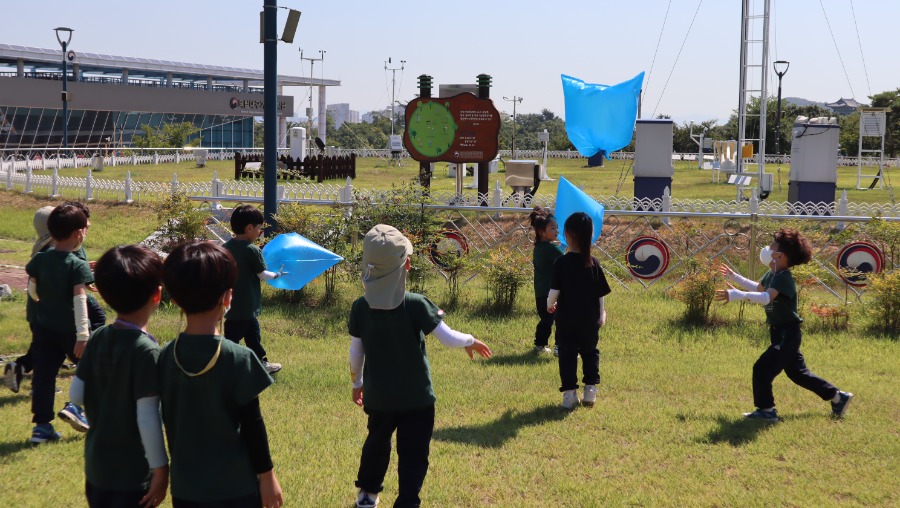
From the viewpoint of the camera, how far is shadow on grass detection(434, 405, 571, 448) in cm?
571

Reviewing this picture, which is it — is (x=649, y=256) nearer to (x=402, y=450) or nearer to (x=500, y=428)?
(x=500, y=428)

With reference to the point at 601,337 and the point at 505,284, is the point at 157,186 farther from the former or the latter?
the point at 601,337

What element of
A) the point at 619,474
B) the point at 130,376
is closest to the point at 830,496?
the point at 619,474

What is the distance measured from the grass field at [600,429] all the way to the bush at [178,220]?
1.70m

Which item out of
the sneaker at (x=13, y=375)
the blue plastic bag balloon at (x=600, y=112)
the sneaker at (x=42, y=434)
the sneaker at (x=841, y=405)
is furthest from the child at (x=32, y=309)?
the blue plastic bag balloon at (x=600, y=112)

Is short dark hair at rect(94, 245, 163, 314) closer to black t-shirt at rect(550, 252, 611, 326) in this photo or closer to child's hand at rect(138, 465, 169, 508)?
child's hand at rect(138, 465, 169, 508)

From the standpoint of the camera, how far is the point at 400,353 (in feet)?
14.2

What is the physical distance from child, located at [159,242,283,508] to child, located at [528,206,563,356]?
524 cm

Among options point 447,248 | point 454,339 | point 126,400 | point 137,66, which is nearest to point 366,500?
point 454,339

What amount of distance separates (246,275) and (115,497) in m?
3.83

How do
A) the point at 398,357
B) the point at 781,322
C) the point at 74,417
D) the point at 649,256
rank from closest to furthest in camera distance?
the point at 398,357
the point at 74,417
the point at 781,322
the point at 649,256

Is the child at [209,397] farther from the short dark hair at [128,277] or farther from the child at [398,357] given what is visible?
the child at [398,357]

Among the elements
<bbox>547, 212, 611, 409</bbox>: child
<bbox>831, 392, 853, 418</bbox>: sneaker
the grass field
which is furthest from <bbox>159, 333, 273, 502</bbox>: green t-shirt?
<bbox>831, 392, 853, 418</bbox>: sneaker

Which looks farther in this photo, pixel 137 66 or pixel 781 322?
pixel 137 66
